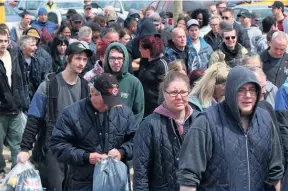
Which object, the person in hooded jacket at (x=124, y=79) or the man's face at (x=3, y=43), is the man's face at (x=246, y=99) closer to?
the person in hooded jacket at (x=124, y=79)

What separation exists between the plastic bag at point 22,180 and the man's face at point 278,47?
183 inches

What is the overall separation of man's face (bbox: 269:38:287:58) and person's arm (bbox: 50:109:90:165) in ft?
14.8

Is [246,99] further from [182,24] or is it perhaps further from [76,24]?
[76,24]

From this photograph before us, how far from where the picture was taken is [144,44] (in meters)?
9.42

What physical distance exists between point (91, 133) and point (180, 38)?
196 inches

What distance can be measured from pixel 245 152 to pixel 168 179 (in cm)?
98

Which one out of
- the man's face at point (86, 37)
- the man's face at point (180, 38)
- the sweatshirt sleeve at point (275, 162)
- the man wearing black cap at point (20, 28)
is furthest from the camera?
the man wearing black cap at point (20, 28)

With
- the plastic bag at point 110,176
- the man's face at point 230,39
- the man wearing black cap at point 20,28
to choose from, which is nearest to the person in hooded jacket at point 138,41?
the man's face at point 230,39

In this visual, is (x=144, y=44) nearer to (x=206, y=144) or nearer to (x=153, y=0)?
(x=206, y=144)

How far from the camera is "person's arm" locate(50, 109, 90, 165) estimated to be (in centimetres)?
602

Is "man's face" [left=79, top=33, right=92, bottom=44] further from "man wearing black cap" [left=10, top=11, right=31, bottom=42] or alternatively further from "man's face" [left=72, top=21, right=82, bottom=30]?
"man wearing black cap" [left=10, top=11, right=31, bottom=42]

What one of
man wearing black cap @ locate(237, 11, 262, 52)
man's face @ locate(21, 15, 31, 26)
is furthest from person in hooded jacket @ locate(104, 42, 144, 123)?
man's face @ locate(21, 15, 31, 26)

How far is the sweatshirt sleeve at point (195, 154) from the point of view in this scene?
479 cm

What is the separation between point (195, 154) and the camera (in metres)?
4.80
